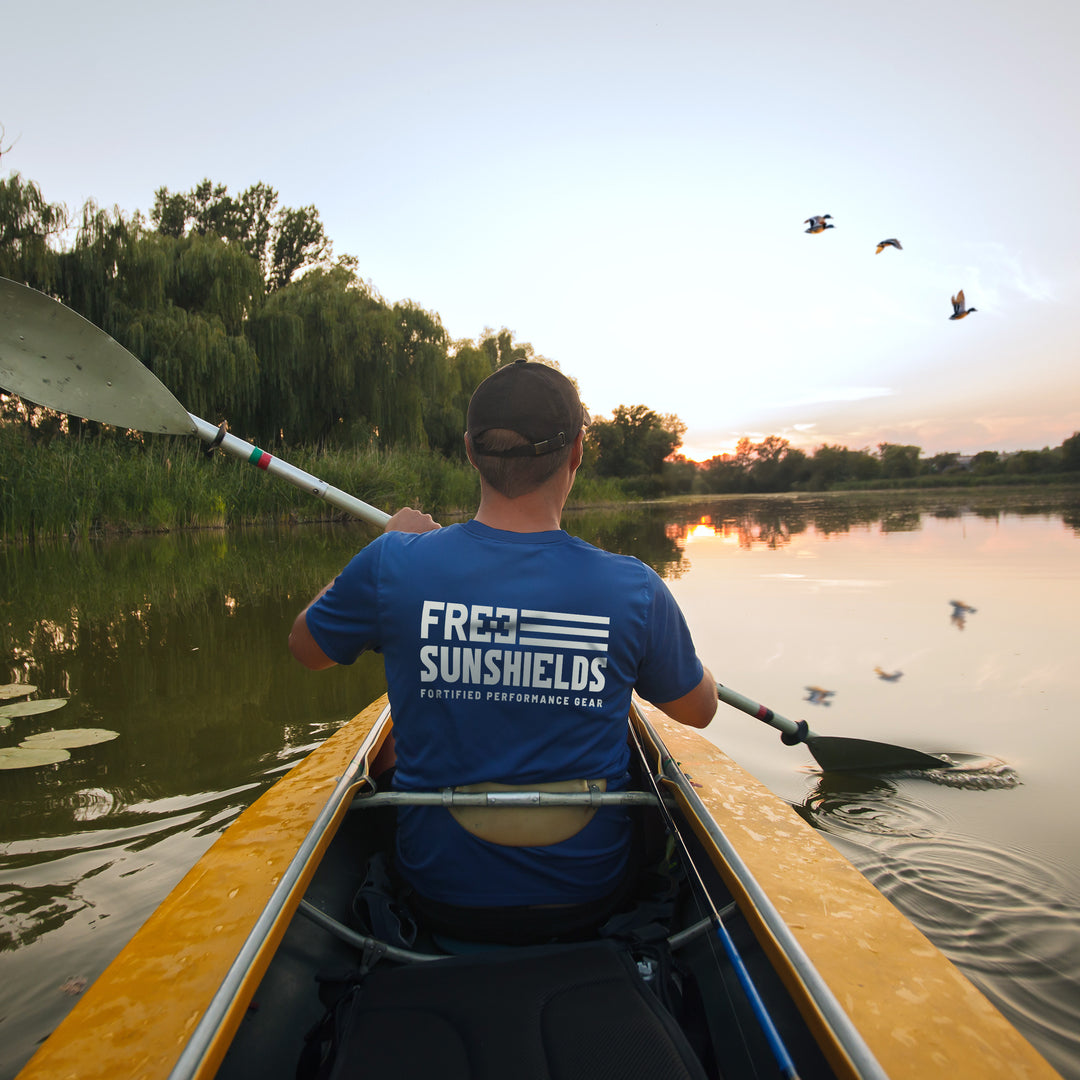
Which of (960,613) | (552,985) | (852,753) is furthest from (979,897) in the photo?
(960,613)

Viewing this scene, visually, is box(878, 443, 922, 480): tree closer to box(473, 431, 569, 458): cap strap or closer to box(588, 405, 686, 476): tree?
box(588, 405, 686, 476): tree

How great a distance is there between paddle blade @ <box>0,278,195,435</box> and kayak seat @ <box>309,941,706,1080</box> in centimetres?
183

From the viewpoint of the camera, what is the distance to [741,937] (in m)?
1.30

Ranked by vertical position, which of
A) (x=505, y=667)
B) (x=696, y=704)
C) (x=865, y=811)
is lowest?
(x=865, y=811)

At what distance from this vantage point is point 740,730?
3.23 m

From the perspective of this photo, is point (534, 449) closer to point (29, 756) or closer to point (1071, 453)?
point (29, 756)

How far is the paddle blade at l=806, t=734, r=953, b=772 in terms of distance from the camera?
9.17ft

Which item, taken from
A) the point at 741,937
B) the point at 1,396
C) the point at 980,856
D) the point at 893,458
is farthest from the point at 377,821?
the point at 893,458

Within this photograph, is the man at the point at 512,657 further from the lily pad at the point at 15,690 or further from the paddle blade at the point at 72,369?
the lily pad at the point at 15,690

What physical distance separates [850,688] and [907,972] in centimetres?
301

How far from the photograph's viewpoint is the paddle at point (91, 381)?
7.48ft

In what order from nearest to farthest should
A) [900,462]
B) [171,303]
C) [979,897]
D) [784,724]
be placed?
[979,897]
[784,724]
[171,303]
[900,462]

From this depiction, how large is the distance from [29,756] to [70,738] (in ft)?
0.64

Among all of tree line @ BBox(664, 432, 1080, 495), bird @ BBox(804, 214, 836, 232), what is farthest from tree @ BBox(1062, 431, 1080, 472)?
bird @ BBox(804, 214, 836, 232)
